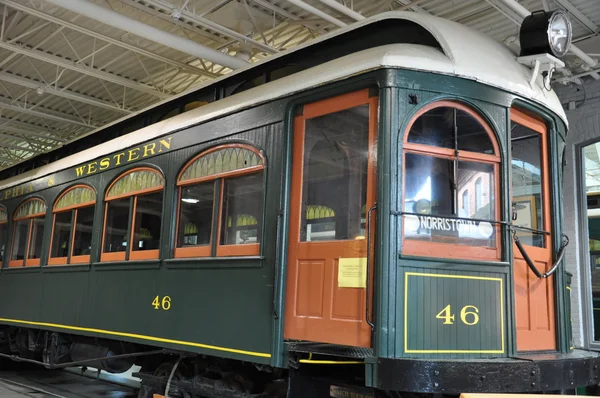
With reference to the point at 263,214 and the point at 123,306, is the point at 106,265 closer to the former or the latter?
the point at 123,306

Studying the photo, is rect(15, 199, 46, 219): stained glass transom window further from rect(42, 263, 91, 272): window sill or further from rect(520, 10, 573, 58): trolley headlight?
rect(520, 10, 573, 58): trolley headlight

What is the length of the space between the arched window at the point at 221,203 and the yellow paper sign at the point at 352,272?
0.78m

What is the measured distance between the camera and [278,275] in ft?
13.6

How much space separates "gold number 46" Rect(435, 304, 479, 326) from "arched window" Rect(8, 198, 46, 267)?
5716 millimetres

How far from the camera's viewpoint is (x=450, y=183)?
154 inches

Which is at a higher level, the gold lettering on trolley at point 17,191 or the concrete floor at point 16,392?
the gold lettering on trolley at point 17,191

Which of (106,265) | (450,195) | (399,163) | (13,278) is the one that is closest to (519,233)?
(450,195)

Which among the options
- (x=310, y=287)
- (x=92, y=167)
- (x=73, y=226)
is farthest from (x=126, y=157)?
(x=310, y=287)

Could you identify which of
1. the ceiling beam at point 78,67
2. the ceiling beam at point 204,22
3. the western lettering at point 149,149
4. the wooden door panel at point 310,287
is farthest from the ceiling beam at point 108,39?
the wooden door panel at point 310,287

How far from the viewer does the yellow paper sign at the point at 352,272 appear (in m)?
3.78

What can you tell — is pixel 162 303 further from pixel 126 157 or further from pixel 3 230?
pixel 3 230

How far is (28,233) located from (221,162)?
178 inches

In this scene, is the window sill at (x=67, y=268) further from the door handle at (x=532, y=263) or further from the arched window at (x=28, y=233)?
the door handle at (x=532, y=263)

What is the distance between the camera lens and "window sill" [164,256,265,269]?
4.37 metres
